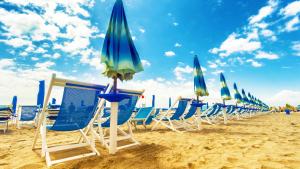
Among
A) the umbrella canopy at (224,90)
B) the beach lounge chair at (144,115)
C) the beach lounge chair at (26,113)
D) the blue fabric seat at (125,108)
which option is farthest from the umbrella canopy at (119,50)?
the umbrella canopy at (224,90)

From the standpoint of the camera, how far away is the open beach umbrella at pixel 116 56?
3023mm

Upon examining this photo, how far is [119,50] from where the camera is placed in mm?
3104

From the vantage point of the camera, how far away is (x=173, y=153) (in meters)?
3.06

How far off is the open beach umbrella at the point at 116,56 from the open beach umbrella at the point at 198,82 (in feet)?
13.7

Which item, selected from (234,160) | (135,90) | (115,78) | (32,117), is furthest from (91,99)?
(32,117)

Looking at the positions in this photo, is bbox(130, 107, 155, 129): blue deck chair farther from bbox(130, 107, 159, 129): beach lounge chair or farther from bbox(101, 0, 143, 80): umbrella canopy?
bbox(101, 0, 143, 80): umbrella canopy

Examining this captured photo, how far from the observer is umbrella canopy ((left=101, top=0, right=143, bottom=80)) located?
119 inches

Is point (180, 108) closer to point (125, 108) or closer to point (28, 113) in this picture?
point (125, 108)

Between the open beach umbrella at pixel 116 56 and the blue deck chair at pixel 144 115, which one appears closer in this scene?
the open beach umbrella at pixel 116 56

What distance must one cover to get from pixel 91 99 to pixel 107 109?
5.69 metres

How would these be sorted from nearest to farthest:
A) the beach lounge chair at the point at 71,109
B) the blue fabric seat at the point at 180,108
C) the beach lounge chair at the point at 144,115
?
the beach lounge chair at the point at 71,109 < the blue fabric seat at the point at 180,108 < the beach lounge chair at the point at 144,115

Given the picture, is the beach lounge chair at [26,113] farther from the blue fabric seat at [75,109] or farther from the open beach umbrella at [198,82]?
the open beach umbrella at [198,82]

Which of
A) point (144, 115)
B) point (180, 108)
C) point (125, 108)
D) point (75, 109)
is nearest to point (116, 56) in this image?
point (75, 109)

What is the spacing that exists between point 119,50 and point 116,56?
0.12 metres
